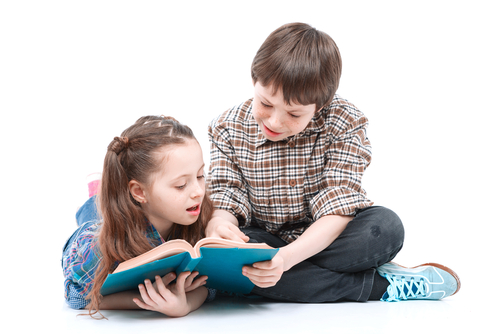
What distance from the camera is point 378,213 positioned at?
148 centimetres

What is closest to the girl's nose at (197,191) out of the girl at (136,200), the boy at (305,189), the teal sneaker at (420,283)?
the girl at (136,200)

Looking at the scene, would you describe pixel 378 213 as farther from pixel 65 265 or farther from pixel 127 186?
pixel 65 265

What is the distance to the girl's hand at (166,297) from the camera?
1.18m

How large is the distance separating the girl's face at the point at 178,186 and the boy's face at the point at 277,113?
218 millimetres

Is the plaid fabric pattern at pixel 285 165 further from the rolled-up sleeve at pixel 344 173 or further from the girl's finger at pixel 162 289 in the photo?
the girl's finger at pixel 162 289

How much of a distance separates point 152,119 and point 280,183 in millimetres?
478

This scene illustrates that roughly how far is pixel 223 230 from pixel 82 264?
0.38 meters

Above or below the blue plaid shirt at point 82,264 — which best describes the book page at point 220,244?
above

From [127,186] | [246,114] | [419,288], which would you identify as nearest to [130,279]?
[127,186]

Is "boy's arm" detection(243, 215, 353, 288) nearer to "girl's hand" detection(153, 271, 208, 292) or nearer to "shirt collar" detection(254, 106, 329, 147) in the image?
"girl's hand" detection(153, 271, 208, 292)

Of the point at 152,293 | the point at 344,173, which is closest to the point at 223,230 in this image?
the point at 152,293

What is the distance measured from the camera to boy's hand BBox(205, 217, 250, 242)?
1.26m

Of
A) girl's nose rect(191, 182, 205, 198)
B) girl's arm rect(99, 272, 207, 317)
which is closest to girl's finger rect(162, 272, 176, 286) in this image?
girl's arm rect(99, 272, 207, 317)

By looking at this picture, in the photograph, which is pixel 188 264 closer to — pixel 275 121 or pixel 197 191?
pixel 197 191
